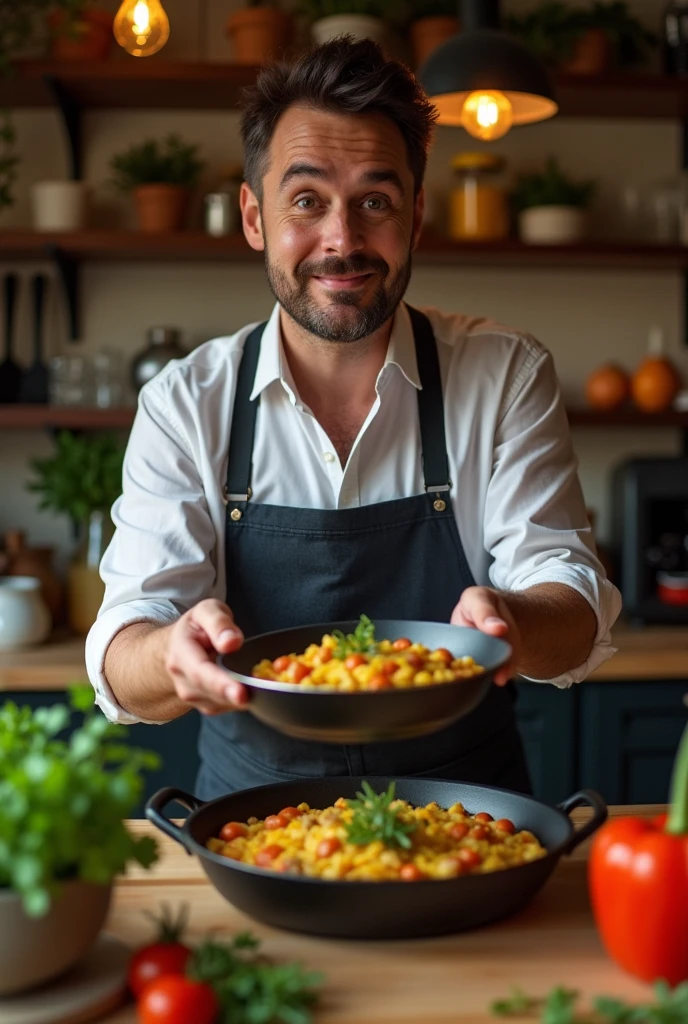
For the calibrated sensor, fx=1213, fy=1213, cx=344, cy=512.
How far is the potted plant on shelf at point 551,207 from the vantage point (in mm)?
3430

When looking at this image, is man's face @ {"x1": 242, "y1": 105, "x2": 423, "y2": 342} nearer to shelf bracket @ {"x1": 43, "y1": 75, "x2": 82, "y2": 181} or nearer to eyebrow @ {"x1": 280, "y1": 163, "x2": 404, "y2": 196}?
eyebrow @ {"x1": 280, "y1": 163, "x2": 404, "y2": 196}

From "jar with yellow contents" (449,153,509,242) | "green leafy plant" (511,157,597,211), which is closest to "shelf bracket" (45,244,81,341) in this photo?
"jar with yellow contents" (449,153,509,242)

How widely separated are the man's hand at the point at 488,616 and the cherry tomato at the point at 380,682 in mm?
192

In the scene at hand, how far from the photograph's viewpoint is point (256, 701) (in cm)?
121

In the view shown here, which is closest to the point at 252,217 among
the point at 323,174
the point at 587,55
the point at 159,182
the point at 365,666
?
the point at 323,174

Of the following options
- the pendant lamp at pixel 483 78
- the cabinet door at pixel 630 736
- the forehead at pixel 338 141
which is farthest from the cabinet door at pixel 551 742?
the forehead at pixel 338 141

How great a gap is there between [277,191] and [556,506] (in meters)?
0.68

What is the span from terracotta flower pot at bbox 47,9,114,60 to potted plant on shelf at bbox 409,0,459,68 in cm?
85

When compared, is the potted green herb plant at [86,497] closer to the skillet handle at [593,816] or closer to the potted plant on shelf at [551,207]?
the potted plant on shelf at [551,207]

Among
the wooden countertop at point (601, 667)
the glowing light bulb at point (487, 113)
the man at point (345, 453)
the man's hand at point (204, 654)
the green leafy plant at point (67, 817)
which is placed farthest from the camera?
the wooden countertop at point (601, 667)

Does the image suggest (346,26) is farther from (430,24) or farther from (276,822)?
(276,822)

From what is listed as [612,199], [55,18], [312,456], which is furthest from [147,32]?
[612,199]

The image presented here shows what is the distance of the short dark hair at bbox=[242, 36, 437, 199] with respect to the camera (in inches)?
75.5

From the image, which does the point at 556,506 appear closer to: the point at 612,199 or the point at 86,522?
the point at 86,522
